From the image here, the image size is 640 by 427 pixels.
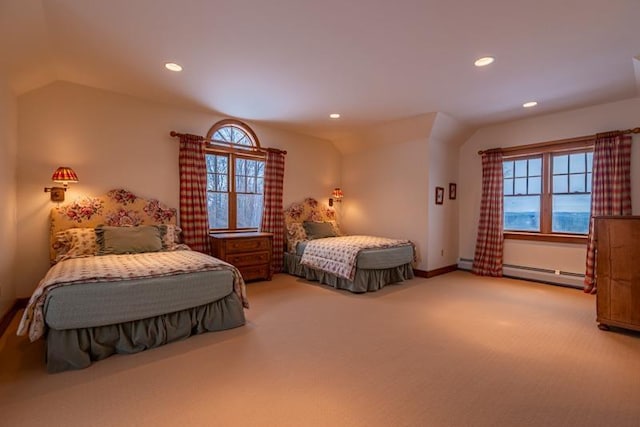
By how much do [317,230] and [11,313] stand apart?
13.1 feet

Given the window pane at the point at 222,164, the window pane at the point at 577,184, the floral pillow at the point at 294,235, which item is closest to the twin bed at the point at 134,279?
the floral pillow at the point at 294,235

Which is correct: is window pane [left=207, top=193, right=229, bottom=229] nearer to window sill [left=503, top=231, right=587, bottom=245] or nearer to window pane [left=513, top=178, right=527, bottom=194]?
window sill [left=503, top=231, right=587, bottom=245]

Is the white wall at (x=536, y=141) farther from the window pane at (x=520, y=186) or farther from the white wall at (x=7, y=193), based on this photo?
the white wall at (x=7, y=193)

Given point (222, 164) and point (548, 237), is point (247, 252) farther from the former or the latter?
point (548, 237)

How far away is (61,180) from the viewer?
3369mm

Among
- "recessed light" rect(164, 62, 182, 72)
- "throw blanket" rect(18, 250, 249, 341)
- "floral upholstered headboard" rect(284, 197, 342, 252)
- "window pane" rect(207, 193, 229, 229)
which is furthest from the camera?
"floral upholstered headboard" rect(284, 197, 342, 252)

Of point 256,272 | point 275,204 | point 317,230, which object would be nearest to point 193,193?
point 275,204

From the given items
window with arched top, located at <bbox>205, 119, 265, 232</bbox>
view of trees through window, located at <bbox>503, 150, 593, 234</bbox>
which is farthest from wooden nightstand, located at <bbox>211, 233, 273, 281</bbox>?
view of trees through window, located at <bbox>503, 150, 593, 234</bbox>

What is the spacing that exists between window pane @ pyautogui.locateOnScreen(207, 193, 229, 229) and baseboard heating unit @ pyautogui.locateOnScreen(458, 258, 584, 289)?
4.73 m

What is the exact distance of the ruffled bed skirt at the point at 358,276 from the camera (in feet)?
13.7

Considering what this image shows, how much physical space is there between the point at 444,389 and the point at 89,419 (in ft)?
6.75

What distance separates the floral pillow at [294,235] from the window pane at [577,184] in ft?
13.8

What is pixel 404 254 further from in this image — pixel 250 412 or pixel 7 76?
pixel 7 76

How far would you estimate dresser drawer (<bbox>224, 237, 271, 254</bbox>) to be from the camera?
432 centimetres
